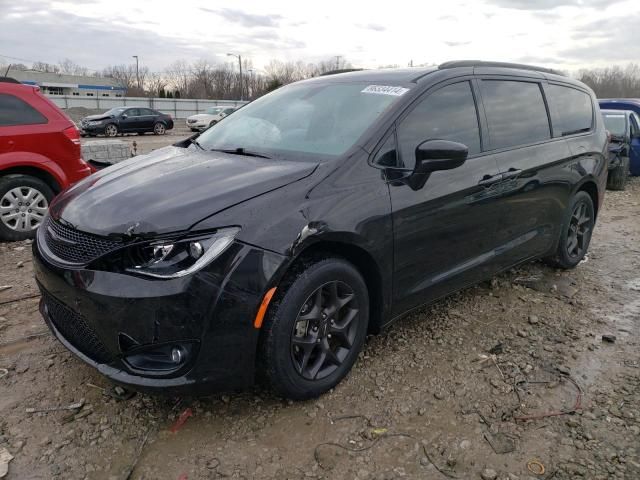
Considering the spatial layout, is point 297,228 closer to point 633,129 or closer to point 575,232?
point 575,232

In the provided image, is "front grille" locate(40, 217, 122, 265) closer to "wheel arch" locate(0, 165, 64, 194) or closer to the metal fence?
"wheel arch" locate(0, 165, 64, 194)

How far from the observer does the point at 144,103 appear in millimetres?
43000

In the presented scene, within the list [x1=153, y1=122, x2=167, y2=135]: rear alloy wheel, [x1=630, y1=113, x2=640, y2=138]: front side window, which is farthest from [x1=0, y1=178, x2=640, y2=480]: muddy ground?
[x1=153, y1=122, x2=167, y2=135]: rear alloy wheel

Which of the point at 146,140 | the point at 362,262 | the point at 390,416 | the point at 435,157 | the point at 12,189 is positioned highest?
the point at 146,140

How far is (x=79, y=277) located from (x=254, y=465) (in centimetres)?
118

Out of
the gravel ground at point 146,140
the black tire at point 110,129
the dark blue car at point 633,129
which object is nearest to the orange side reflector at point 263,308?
the gravel ground at point 146,140

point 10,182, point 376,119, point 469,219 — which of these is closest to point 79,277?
point 376,119

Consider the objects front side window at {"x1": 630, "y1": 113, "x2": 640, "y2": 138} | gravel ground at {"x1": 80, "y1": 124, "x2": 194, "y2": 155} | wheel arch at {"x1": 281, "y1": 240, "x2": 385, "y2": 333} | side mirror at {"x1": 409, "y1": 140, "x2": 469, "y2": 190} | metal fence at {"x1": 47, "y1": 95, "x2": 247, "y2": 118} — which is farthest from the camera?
metal fence at {"x1": 47, "y1": 95, "x2": 247, "y2": 118}

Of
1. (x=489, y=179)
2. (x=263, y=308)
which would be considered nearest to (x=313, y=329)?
(x=263, y=308)

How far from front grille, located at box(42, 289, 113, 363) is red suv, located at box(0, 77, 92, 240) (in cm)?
334

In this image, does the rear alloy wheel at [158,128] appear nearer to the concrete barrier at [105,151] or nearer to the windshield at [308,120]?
the concrete barrier at [105,151]

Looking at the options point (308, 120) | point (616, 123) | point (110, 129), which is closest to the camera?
point (308, 120)

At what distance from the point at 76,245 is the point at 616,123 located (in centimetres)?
1156

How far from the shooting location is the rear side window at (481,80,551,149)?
144 inches
